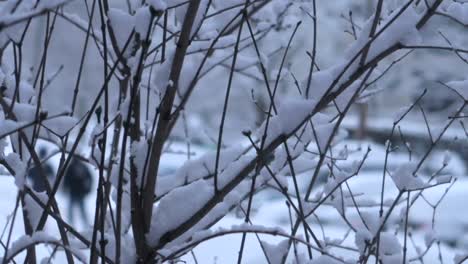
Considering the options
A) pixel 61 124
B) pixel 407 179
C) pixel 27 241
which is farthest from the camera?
pixel 407 179

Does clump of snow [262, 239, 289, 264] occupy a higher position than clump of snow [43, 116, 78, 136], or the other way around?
clump of snow [43, 116, 78, 136]

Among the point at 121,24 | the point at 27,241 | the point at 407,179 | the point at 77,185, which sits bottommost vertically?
the point at 27,241


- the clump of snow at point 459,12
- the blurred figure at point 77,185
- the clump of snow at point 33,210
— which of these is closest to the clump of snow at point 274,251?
the clump of snow at point 33,210

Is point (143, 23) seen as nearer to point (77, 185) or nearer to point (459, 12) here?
point (459, 12)

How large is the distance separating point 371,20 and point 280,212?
9.04m

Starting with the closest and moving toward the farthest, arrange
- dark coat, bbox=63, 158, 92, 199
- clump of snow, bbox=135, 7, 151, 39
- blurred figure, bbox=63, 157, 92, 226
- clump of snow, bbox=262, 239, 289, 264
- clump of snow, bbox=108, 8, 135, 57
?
clump of snow, bbox=135, 7, 151, 39 → clump of snow, bbox=108, 8, 135, 57 → clump of snow, bbox=262, 239, 289, 264 → blurred figure, bbox=63, 157, 92, 226 → dark coat, bbox=63, 158, 92, 199

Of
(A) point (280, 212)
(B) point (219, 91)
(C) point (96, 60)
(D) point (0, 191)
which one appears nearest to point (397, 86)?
(B) point (219, 91)

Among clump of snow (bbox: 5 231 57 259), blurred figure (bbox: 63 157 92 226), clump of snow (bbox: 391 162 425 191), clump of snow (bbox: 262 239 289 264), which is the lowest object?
clump of snow (bbox: 5 231 57 259)

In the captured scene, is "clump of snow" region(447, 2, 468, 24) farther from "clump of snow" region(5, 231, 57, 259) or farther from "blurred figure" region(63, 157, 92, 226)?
"blurred figure" region(63, 157, 92, 226)

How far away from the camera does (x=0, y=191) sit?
11.5 ft

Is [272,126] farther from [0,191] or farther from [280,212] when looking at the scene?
[280,212]

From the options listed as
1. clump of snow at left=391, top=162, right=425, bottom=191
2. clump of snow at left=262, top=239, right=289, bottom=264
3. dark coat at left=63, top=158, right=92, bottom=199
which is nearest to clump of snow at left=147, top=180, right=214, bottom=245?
clump of snow at left=262, top=239, right=289, bottom=264

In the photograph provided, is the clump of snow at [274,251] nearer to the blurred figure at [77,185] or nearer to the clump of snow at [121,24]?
the clump of snow at [121,24]

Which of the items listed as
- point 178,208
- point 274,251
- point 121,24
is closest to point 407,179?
point 274,251
